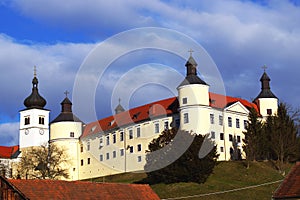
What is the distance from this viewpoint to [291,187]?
34.6 m

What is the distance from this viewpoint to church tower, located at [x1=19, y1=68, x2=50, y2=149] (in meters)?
105

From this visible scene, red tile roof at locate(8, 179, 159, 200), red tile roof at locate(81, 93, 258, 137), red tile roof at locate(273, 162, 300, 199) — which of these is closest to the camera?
red tile roof at locate(273, 162, 300, 199)

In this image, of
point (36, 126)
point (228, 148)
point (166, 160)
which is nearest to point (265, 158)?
point (228, 148)

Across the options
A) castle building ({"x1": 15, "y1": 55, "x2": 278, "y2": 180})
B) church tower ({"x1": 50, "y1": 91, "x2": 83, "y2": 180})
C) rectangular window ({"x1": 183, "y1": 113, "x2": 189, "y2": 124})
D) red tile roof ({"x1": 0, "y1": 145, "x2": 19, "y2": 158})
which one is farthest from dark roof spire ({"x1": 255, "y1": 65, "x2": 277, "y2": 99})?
red tile roof ({"x1": 0, "y1": 145, "x2": 19, "y2": 158})

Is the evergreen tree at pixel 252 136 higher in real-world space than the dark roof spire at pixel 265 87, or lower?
lower

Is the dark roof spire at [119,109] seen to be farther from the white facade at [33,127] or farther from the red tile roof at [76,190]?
the red tile roof at [76,190]

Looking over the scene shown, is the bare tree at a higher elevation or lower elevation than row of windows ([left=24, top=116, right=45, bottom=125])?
lower

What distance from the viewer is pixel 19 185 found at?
3450cm

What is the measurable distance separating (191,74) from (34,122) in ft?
112

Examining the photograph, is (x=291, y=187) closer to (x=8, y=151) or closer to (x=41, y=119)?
(x=41, y=119)

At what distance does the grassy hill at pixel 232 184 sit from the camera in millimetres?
61312

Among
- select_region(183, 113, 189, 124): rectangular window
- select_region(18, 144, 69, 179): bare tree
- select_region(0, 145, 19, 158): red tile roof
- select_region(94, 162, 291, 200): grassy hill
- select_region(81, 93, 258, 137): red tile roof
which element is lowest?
select_region(94, 162, 291, 200): grassy hill

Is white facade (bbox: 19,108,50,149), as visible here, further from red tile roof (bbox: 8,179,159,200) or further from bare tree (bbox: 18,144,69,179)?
red tile roof (bbox: 8,179,159,200)

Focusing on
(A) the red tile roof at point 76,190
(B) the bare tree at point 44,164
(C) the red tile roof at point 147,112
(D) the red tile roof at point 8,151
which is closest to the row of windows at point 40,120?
(C) the red tile roof at point 147,112
